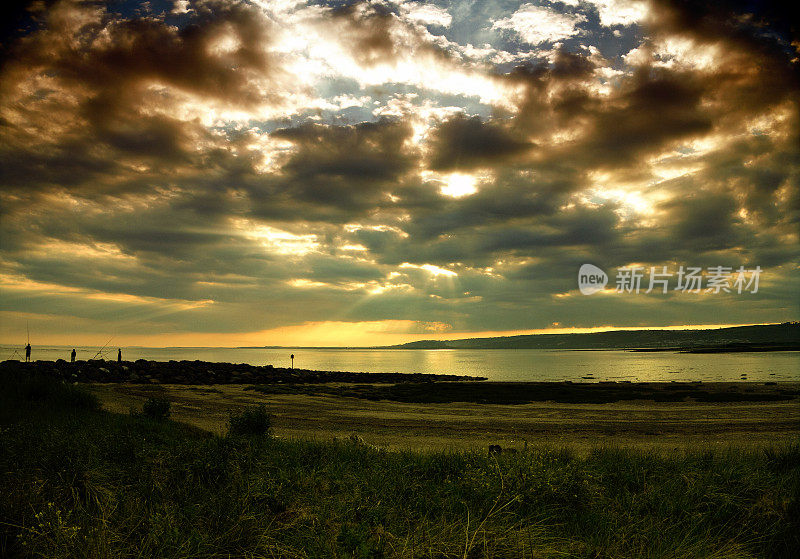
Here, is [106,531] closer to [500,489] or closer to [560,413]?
[500,489]

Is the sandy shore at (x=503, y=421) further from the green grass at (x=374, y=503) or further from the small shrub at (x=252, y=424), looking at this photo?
the green grass at (x=374, y=503)

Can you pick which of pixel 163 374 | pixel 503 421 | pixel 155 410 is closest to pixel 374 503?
pixel 155 410

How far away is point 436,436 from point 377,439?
9.19 feet

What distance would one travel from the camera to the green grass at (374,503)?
4473 millimetres

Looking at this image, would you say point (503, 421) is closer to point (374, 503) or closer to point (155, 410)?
point (155, 410)

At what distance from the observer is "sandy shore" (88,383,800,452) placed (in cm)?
1715

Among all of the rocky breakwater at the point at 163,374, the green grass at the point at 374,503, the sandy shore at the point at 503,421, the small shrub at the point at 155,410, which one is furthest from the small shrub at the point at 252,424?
the rocky breakwater at the point at 163,374

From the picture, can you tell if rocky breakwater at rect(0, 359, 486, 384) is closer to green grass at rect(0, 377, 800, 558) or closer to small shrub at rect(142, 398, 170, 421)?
small shrub at rect(142, 398, 170, 421)

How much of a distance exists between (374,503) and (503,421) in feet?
62.3

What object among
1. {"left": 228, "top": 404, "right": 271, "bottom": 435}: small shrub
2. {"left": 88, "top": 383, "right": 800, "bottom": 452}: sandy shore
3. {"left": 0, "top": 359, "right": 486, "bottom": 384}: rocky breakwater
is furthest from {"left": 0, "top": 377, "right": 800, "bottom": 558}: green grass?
{"left": 0, "top": 359, "right": 486, "bottom": 384}: rocky breakwater

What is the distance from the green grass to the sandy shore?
6.67 metres

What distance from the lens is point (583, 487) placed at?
6117 millimetres

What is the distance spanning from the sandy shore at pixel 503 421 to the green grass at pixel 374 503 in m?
6.67

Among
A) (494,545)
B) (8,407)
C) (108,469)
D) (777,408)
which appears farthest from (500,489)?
(777,408)
